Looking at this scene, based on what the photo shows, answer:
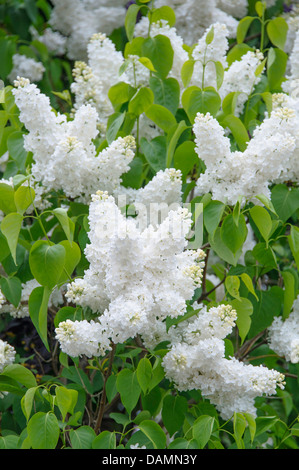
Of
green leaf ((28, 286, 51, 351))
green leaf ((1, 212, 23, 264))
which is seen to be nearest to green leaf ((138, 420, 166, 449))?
green leaf ((28, 286, 51, 351))

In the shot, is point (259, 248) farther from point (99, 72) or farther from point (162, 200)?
point (99, 72)

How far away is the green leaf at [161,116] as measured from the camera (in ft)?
5.68

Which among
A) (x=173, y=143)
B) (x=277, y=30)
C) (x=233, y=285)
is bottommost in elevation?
(x=233, y=285)

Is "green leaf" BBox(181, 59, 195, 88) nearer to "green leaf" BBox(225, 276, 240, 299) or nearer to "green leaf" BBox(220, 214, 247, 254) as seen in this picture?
"green leaf" BBox(220, 214, 247, 254)

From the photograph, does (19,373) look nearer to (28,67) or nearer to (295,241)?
(295,241)

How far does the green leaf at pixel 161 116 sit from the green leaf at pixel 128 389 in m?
0.71

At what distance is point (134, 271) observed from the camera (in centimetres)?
132

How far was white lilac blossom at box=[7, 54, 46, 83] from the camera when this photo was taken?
8.92ft

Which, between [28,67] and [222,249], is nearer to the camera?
[222,249]

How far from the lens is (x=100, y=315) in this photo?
151 cm

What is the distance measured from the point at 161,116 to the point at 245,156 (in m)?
0.36

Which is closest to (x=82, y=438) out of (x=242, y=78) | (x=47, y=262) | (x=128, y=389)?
(x=128, y=389)
